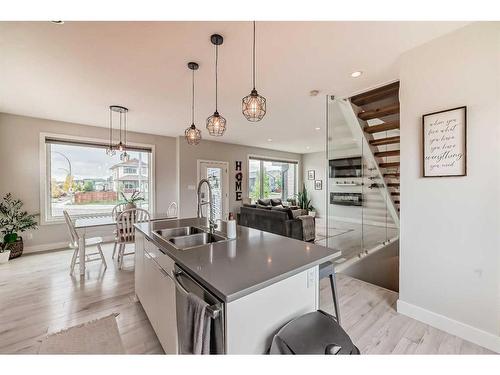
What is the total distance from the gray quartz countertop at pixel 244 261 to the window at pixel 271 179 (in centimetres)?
573

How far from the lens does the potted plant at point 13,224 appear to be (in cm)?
362

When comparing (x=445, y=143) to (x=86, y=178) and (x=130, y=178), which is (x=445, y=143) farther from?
(x=86, y=178)

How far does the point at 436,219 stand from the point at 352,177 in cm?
178

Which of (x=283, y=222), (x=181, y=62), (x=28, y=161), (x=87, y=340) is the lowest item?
(x=87, y=340)

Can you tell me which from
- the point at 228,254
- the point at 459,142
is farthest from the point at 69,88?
the point at 459,142

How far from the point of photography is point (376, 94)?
2.97 meters

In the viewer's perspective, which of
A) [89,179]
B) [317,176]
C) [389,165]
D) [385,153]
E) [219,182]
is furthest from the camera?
[317,176]

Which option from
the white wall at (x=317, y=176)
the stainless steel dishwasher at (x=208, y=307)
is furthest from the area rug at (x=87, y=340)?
the white wall at (x=317, y=176)

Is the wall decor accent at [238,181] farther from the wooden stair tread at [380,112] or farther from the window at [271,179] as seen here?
the wooden stair tread at [380,112]

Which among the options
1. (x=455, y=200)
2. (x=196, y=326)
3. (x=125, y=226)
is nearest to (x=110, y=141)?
(x=125, y=226)

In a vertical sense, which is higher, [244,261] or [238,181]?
[238,181]

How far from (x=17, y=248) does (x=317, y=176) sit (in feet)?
27.3

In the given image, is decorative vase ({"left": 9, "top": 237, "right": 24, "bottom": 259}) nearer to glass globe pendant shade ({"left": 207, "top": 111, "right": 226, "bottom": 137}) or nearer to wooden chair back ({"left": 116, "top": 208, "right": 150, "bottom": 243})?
wooden chair back ({"left": 116, "top": 208, "right": 150, "bottom": 243})

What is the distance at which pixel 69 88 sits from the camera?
2783 mm
